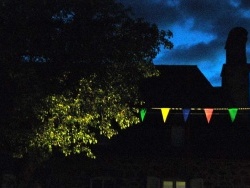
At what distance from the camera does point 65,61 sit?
1404 cm

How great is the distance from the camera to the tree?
13.5 metres

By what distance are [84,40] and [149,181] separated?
944cm

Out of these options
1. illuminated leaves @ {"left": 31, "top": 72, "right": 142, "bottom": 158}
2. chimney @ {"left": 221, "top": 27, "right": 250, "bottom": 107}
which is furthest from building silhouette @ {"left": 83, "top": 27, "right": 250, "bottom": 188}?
illuminated leaves @ {"left": 31, "top": 72, "right": 142, "bottom": 158}

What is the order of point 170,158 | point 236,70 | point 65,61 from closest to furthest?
point 65,61, point 170,158, point 236,70

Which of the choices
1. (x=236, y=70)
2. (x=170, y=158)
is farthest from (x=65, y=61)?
(x=236, y=70)

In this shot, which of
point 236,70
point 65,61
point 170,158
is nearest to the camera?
point 65,61

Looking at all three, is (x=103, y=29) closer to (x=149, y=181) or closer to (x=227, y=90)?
(x=149, y=181)

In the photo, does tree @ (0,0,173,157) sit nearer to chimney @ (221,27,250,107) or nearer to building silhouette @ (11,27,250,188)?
building silhouette @ (11,27,250,188)

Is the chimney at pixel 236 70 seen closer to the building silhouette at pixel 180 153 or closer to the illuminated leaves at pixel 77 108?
the building silhouette at pixel 180 153

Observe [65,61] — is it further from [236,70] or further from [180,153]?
[236,70]

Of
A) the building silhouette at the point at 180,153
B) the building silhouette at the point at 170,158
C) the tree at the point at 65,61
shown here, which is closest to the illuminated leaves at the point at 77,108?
the tree at the point at 65,61

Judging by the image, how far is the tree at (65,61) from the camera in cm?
1350

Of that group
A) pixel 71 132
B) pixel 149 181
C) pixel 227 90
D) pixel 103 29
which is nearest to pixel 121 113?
pixel 71 132

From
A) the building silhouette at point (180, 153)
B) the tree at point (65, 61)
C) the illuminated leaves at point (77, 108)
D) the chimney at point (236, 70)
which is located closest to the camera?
the tree at point (65, 61)
